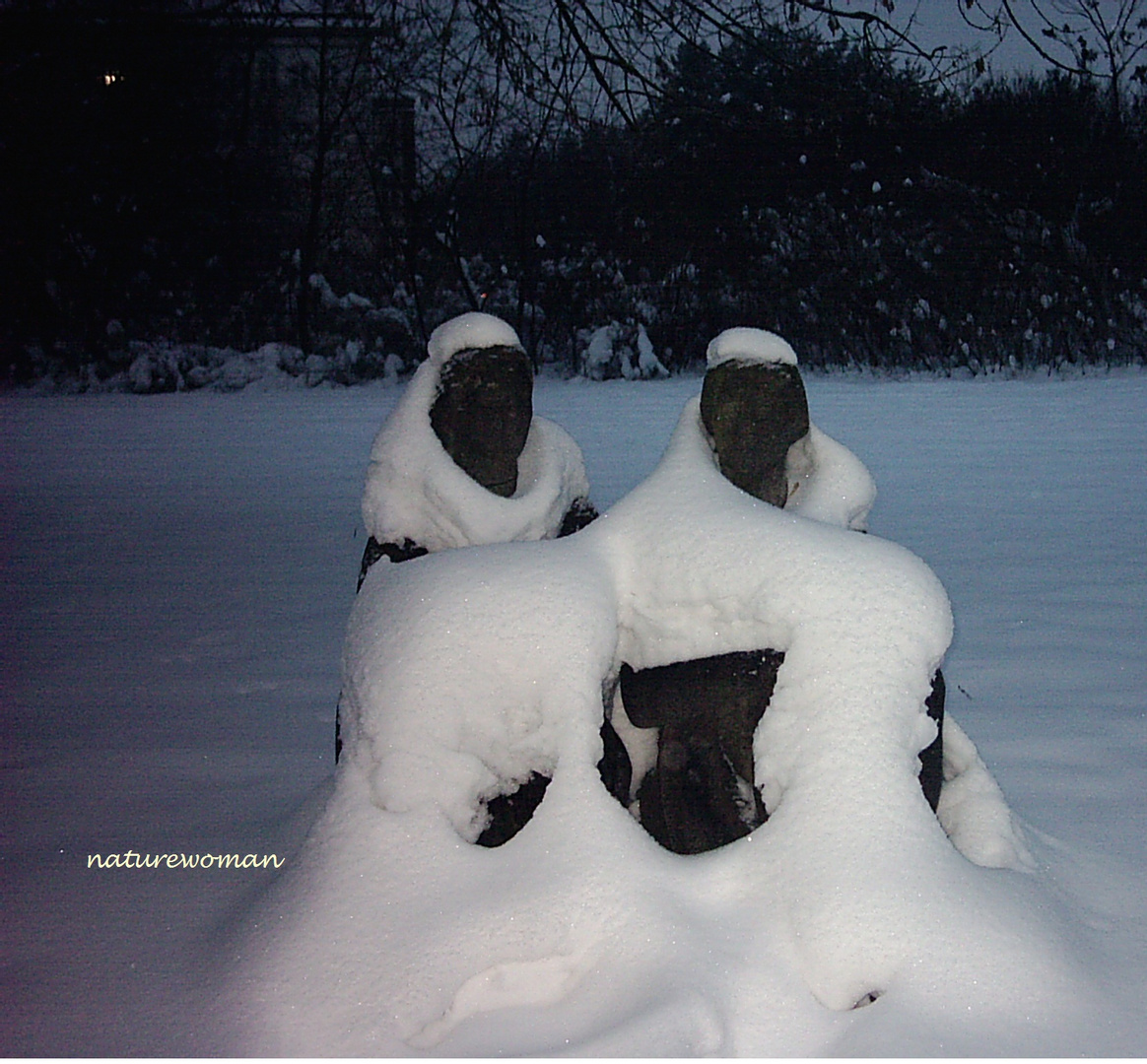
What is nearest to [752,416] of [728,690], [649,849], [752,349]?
[752,349]

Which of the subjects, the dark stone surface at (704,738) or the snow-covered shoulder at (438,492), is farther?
the snow-covered shoulder at (438,492)

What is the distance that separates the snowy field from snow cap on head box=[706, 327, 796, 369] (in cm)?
105

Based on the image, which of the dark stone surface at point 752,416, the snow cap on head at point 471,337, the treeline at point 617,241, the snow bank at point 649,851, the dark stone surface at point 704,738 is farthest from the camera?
the treeline at point 617,241

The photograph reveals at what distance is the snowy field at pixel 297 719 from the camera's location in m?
1.70

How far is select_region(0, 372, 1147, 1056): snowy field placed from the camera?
1701 mm

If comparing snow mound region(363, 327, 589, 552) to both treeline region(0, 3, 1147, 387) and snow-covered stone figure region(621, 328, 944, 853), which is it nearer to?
snow-covered stone figure region(621, 328, 944, 853)

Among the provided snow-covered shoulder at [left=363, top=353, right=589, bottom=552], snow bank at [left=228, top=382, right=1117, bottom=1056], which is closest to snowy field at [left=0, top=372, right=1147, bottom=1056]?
snow bank at [left=228, top=382, right=1117, bottom=1056]

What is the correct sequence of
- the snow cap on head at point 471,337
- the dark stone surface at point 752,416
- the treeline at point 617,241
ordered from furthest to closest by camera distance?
the treeline at point 617,241, the snow cap on head at point 471,337, the dark stone surface at point 752,416

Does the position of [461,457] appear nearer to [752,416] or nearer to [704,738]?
[752,416]

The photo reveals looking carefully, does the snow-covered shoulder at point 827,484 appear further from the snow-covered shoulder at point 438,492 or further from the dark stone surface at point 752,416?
the snow-covered shoulder at point 438,492

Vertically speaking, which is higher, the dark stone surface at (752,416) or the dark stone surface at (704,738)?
the dark stone surface at (752,416)

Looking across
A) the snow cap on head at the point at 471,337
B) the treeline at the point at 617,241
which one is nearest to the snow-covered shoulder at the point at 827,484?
the snow cap on head at the point at 471,337

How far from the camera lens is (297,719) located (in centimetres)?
372

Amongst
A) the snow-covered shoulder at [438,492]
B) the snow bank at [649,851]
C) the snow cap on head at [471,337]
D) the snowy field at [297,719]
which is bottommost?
the snowy field at [297,719]
